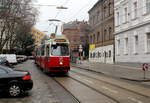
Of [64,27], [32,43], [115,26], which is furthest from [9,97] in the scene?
[64,27]

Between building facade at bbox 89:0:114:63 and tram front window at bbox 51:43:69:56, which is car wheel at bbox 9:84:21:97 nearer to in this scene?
tram front window at bbox 51:43:69:56

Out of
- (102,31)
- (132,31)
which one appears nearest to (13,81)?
(132,31)

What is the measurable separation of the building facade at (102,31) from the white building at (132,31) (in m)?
3.95

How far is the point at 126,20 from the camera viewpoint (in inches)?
1359

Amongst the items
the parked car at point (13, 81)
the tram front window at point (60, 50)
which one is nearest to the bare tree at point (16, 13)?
the tram front window at point (60, 50)

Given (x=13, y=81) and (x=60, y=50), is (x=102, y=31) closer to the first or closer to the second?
(x=60, y=50)

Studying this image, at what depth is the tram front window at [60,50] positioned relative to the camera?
20078 mm

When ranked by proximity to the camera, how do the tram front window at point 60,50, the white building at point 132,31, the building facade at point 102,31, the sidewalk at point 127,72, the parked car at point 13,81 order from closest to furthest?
1. the parked car at point 13,81
2. the sidewalk at point 127,72
3. the tram front window at point 60,50
4. the white building at point 132,31
5. the building facade at point 102,31

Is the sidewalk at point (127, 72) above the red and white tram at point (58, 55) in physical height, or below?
below

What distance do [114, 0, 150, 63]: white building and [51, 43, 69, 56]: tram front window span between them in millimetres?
11183

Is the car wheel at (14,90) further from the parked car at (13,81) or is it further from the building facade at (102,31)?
the building facade at (102,31)

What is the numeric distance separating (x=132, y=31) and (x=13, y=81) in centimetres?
2376

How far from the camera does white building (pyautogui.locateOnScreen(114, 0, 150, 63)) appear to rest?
28.0 metres

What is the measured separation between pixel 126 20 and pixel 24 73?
84.9ft
